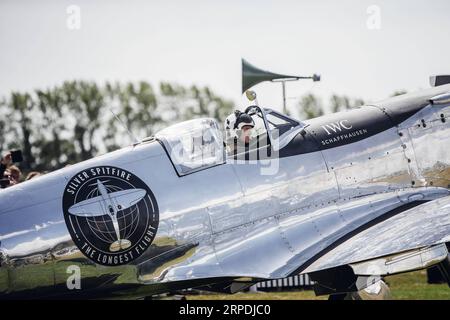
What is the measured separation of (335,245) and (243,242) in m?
1.02

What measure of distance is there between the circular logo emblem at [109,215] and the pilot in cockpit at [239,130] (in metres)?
1.43

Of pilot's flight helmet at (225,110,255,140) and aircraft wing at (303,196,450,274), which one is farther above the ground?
pilot's flight helmet at (225,110,255,140)

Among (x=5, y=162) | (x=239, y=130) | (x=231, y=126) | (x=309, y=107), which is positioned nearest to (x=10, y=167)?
(x=5, y=162)

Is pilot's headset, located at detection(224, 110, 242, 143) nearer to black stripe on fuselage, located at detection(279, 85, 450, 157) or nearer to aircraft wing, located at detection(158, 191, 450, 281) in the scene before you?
black stripe on fuselage, located at detection(279, 85, 450, 157)

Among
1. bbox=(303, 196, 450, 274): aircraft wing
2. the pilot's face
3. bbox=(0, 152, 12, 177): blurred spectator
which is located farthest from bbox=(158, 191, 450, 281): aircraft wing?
bbox=(0, 152, 12, 177): blurred spectator

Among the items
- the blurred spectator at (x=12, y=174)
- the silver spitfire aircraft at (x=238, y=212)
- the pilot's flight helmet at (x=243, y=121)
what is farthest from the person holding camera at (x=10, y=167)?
the pilot's flight helmet at (x=243, y=121)

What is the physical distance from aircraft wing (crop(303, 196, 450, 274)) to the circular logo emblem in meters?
1.69

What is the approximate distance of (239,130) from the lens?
7750 millimetres

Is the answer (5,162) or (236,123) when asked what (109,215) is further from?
(5,162)

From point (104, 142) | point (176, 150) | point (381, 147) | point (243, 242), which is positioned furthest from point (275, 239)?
point (104, 142)

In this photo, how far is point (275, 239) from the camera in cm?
705

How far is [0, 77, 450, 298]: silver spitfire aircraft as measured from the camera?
6.20m

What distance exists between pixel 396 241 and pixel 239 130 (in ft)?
7.05

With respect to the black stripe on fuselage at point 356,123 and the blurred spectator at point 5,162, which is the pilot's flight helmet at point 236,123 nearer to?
the black stripe on fuselage at point 356,123
